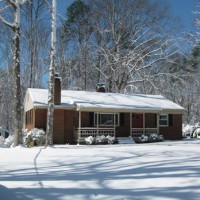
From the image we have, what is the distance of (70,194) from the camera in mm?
6367

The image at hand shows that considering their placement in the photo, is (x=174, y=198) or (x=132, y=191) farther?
(x=132, y=191)

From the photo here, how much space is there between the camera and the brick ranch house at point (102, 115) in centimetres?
2383

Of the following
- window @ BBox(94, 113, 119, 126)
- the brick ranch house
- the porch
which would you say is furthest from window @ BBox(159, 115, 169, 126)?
window @ BBox(94, 113, 119, 126)

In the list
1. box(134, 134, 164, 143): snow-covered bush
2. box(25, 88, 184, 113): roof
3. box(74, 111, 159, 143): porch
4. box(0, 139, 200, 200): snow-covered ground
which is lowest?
box(134, 134, 164, 143): snow-covered bush

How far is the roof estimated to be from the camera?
23981mm

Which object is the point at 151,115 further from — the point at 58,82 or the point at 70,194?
the point at 70,194

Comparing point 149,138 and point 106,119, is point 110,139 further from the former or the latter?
point 149,138

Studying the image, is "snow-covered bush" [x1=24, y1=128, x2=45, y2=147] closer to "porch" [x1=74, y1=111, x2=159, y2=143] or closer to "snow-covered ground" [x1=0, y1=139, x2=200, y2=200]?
"porch" [x1=74, y1=111, x2=159, y2=143]

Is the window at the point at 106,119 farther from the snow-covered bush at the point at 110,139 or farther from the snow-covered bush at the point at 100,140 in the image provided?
the snow-covered bush at the point at 110,139

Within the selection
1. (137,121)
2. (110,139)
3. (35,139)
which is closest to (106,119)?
(110,139)

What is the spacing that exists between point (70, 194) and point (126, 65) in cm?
3037

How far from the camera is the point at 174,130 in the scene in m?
28.5

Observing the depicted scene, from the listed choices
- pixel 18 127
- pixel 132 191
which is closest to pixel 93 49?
pixel 18 127

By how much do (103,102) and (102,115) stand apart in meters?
0.99
